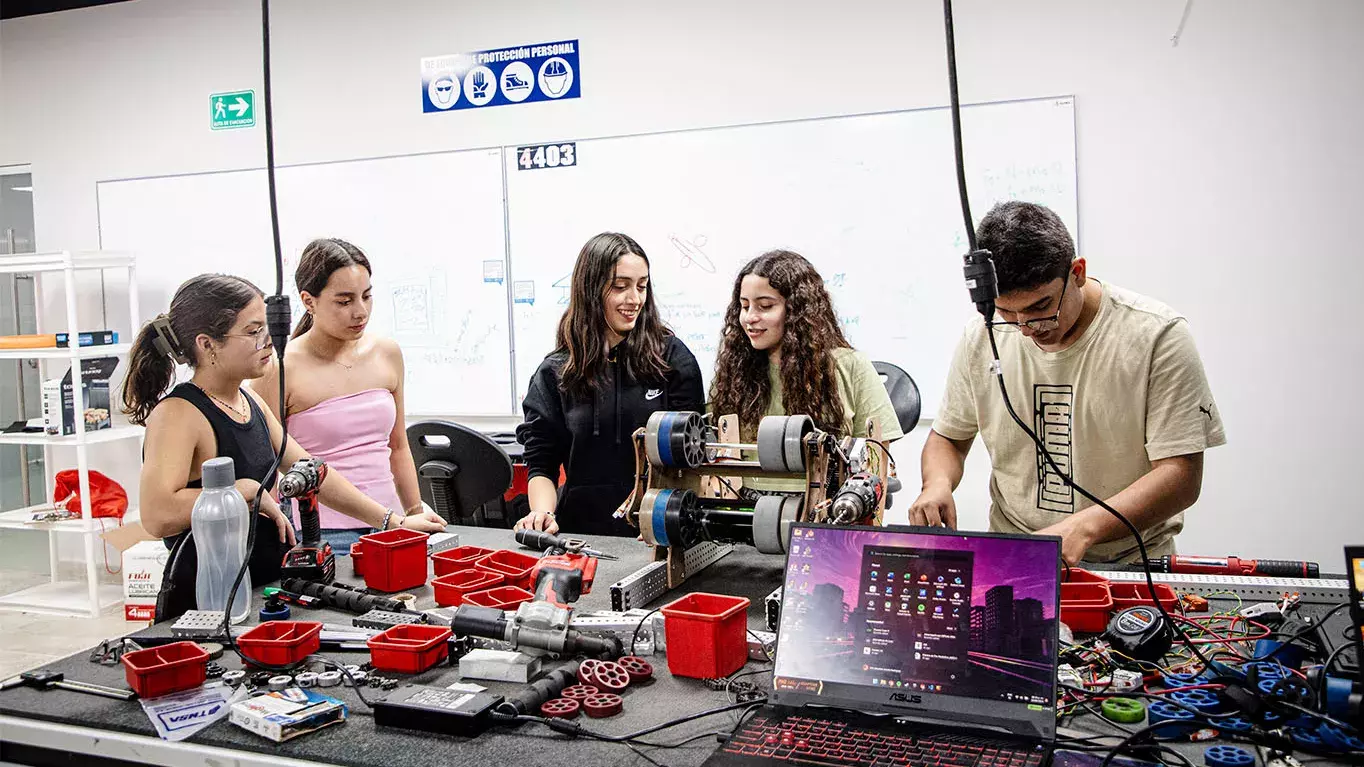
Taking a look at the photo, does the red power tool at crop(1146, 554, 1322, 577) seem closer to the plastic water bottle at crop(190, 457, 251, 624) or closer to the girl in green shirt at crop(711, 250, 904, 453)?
the girl in green shirt at crop(711, 250, 904, 453)

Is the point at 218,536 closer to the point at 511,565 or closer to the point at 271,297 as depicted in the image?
the point at 511,565

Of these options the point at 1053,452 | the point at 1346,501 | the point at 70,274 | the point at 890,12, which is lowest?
the point at 1346,501

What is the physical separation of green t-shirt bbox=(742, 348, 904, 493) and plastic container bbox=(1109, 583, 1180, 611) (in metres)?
0.88

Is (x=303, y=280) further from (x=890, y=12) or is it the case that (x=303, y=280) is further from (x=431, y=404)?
(x=890, y=12)

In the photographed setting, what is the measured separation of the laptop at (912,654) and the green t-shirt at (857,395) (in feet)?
3.66

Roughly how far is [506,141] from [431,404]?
121 cm

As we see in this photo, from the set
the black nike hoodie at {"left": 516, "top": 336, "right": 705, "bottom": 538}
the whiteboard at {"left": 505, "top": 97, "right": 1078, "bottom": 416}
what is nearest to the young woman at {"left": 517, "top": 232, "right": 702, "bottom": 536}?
the black nike hoodie at {"left": 516, "top": 336, "right": 705, "bottom": 538}

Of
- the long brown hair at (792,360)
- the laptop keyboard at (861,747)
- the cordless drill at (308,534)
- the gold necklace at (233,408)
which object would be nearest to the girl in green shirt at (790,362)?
the long brown hair at (792,360)

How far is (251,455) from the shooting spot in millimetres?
2135

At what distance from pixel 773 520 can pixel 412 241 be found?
3.08m

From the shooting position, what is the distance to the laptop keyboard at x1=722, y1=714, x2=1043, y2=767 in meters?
1.16

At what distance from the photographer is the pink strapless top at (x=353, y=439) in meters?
2.61

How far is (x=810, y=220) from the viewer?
3832 millimetres

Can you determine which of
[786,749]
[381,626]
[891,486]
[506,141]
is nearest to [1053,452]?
[891,486]
